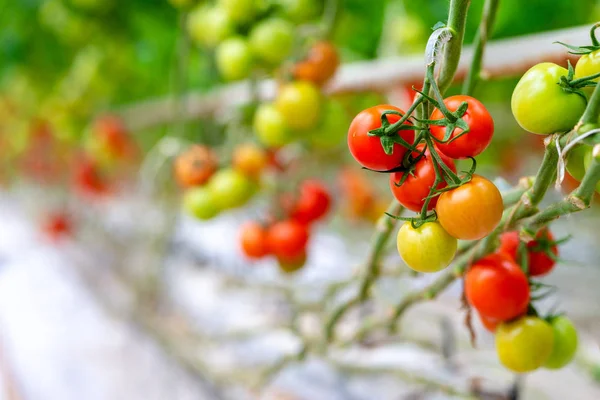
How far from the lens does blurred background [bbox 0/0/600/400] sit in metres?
0.60

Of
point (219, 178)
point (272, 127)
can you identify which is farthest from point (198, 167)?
point (272, 127)

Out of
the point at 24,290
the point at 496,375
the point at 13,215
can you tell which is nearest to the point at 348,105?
the point at 496,375

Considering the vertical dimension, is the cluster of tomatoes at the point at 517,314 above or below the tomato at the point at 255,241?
below

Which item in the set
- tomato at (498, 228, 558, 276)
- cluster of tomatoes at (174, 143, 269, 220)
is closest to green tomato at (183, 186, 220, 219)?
cluster of tomatoes at (174, 143, 269, 220)

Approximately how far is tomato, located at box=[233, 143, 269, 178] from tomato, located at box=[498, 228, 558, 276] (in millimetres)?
375

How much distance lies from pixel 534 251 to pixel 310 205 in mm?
358

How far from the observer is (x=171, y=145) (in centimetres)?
89

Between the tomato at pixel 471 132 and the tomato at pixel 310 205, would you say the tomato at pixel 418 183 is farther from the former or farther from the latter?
the tomato at pixel 310 205

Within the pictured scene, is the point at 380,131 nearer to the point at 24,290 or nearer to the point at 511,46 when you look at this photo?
the point at 511,46

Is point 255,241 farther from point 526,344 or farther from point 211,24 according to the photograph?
point 526,344

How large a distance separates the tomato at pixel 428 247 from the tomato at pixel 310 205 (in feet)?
1.32

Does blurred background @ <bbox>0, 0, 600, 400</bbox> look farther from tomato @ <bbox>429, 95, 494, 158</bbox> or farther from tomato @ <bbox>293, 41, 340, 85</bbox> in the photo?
tomato @ <bbox>429, 95, 494, 158</bbox>

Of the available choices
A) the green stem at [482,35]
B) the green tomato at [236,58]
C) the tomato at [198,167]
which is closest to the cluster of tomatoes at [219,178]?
the tomato at [198,167]

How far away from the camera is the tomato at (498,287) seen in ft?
0.97
